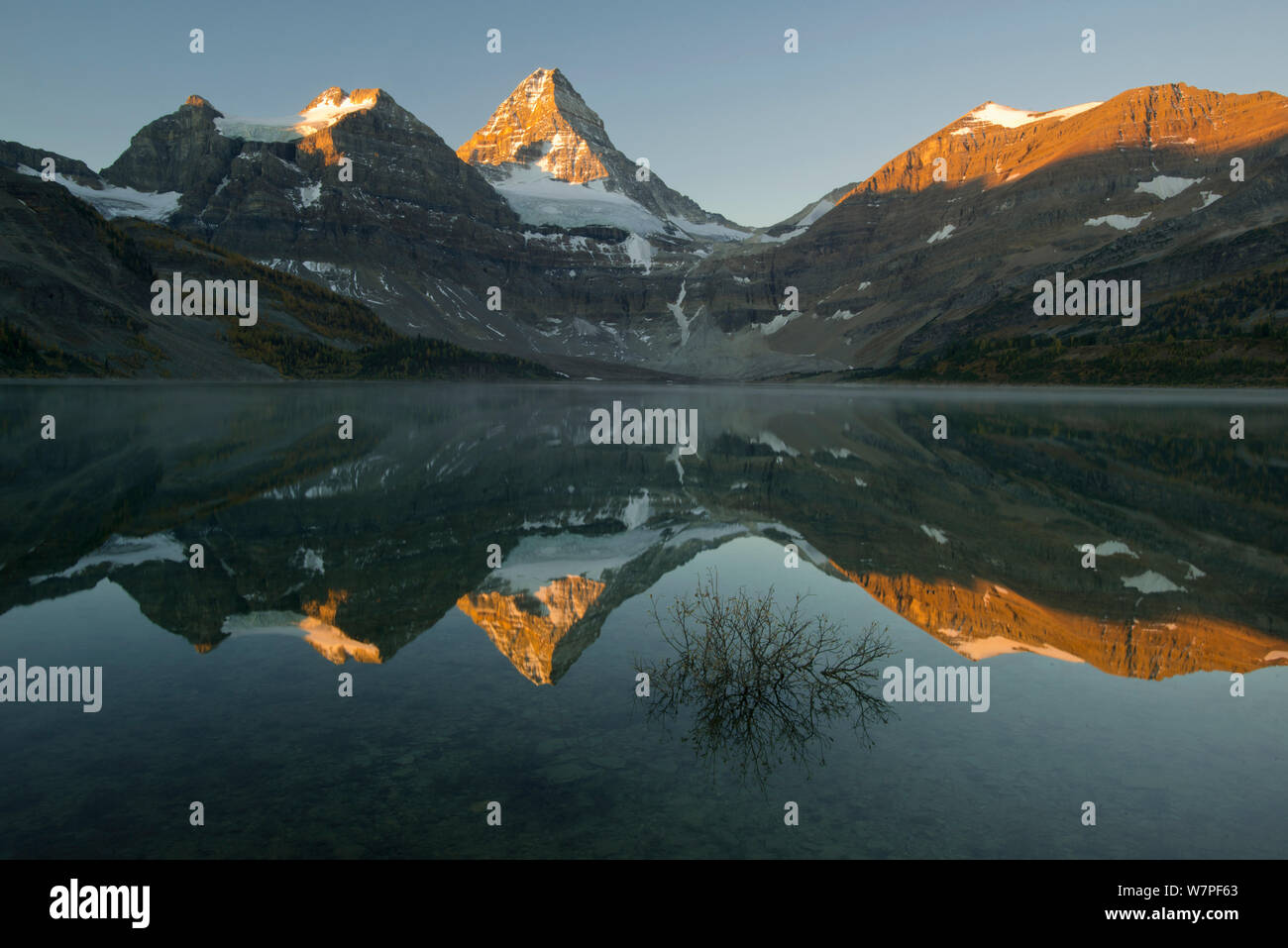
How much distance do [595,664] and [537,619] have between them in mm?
2615

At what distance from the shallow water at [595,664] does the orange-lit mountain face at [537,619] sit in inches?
Answer: 4.1

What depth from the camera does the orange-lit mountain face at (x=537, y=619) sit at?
45.7ft

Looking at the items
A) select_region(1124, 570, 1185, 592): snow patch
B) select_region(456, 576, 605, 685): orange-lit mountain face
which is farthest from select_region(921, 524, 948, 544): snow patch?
select_region(456, 576, 605, 685): orange-lit mountain face

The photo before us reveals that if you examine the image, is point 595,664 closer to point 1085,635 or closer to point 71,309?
point 1085,635

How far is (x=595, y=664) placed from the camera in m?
13.9

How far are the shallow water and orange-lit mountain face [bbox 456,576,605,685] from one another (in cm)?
10

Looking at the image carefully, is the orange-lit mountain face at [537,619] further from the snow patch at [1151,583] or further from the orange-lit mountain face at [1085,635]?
the snow patch at [1151,583]

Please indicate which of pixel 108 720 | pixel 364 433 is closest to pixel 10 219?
pixel 364 433

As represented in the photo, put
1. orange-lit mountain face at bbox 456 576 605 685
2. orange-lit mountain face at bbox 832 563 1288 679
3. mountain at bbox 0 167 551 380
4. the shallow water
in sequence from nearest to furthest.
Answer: the shallow water < orange-lit mountain face at bbox 456 576 605 685 < orange-lit mountain face at bbox 832 563 1288 679 < mountain at bbox 0 167 551 380

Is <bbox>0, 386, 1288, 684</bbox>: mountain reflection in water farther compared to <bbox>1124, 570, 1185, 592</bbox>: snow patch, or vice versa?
<bbox>1124, 570, 1185, 592</bbox>: snow patch

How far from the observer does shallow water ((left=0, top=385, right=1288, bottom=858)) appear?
8.59m

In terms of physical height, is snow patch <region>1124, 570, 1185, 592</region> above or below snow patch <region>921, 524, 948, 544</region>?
below

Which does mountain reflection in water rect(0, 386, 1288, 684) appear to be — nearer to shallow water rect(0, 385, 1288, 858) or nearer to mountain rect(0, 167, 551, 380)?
shallow water rect(0, 385, 1288, 858)

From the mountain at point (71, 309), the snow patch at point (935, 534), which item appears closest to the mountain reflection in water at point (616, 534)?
the snow patch at point (935, 534)
